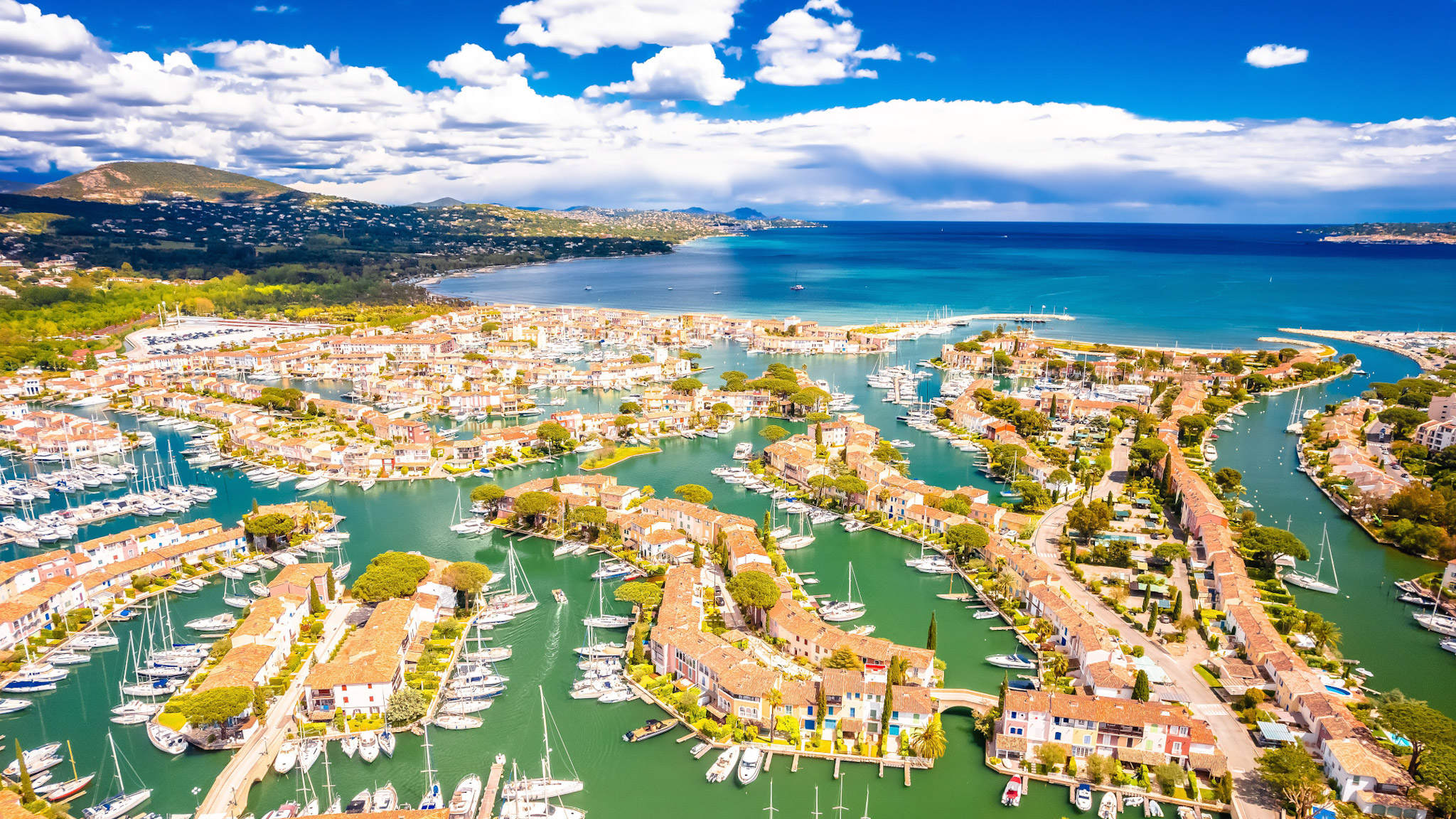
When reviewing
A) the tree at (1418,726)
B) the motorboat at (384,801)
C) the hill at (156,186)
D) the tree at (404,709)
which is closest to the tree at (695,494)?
the tree at (404,709)

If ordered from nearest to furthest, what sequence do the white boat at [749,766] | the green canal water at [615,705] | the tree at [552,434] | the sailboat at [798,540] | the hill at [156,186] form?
the green canal water at [615,705] → the white boat at [749,766] → the sailboat at [798,540] → the tree at [552,434] → the hill at [156,186]

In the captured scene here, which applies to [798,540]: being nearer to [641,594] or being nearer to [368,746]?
[641,594]

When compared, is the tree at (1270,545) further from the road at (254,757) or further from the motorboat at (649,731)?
the road at (254,757)

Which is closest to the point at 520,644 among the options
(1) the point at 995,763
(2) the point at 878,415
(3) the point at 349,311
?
(1) the point at 995,763

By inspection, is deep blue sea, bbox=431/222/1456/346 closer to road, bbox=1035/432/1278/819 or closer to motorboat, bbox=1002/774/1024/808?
road, bbox=1035/432/1278/819

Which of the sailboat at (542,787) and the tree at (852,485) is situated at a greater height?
the tree at (852,485)

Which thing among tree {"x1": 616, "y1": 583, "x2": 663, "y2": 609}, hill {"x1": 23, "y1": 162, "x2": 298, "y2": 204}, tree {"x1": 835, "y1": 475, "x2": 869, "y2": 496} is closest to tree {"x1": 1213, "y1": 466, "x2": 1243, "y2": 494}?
tree {"x1": 835, "y1": 475, "x2": 869, "y2": 496}
